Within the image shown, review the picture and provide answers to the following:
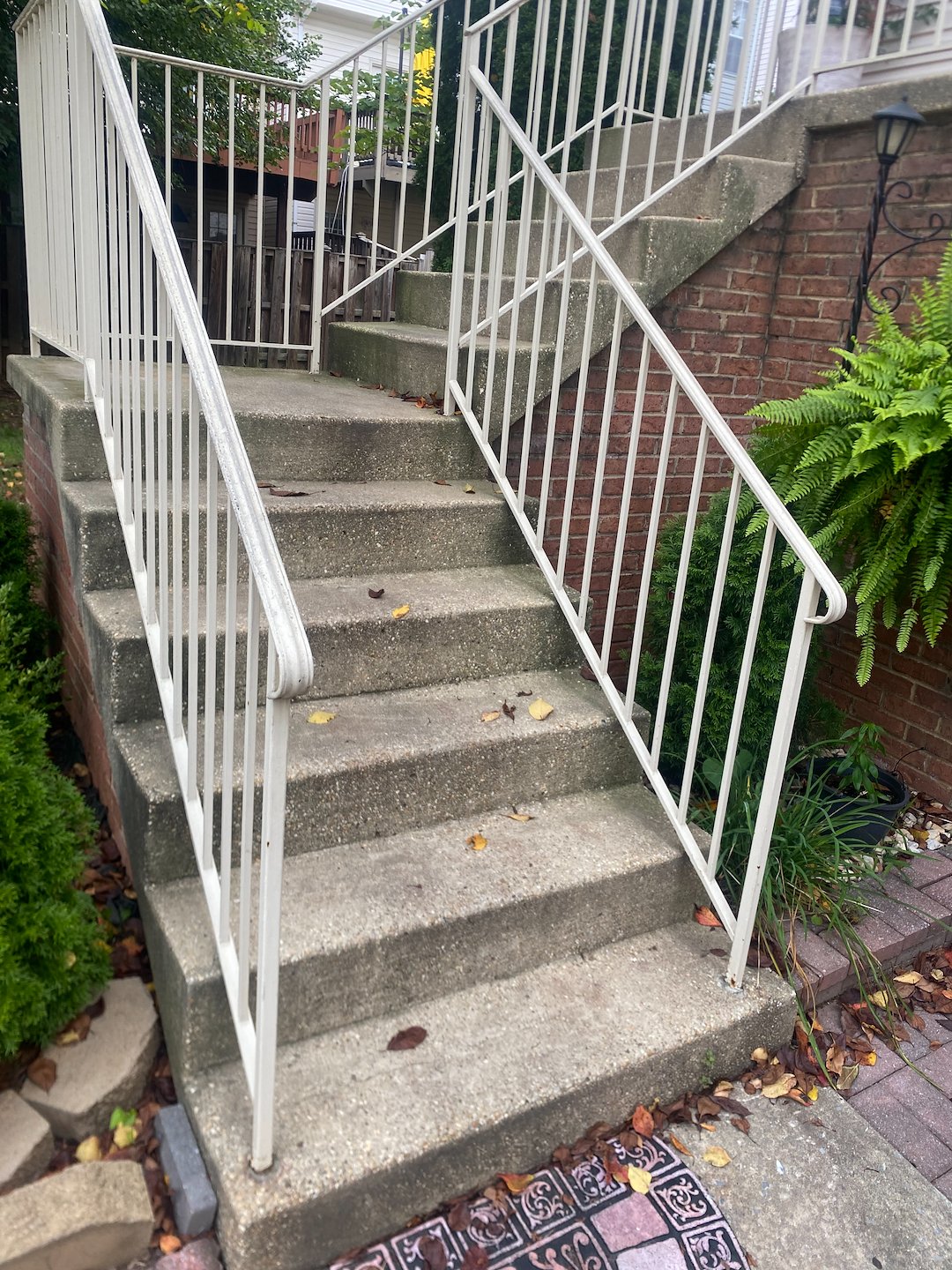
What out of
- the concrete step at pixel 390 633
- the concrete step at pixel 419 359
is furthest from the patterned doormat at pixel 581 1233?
the concrete step at pixel 419 359

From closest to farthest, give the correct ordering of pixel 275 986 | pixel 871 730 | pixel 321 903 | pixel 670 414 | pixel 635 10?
pixel 275 986 < pixel 321 903 < pixel 670 414 < pixel 871 730 < pixel 635 10

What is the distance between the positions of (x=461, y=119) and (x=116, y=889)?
2.81m

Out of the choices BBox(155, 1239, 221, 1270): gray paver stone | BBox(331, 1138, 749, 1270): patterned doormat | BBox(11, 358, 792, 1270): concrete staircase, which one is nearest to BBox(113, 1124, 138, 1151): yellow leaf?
BBox(11, 358, 792, 1270): concrete staircase

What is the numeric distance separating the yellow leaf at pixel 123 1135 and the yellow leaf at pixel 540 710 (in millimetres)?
1447

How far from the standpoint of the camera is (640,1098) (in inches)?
88.7

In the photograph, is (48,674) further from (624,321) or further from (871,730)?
(871,730)

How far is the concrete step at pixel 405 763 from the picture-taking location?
7.48 ft

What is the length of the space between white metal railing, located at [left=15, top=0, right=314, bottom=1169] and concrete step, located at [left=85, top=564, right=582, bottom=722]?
0.11m

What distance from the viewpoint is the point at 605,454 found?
279 cm

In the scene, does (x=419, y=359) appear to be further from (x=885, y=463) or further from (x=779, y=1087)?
(x=779, y=1087)

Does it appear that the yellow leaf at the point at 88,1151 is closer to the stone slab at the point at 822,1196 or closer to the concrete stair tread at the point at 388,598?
the concrete stair tread at the point at 388,598

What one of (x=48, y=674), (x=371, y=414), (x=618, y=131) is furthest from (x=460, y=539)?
(x=618, y=131)

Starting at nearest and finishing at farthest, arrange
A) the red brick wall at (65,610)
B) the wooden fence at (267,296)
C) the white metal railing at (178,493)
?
the white metal railing at (178,493)
the red brick wall at (65,610)
the wooden fence at (267,296)

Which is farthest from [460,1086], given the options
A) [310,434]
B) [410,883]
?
[310,434]
